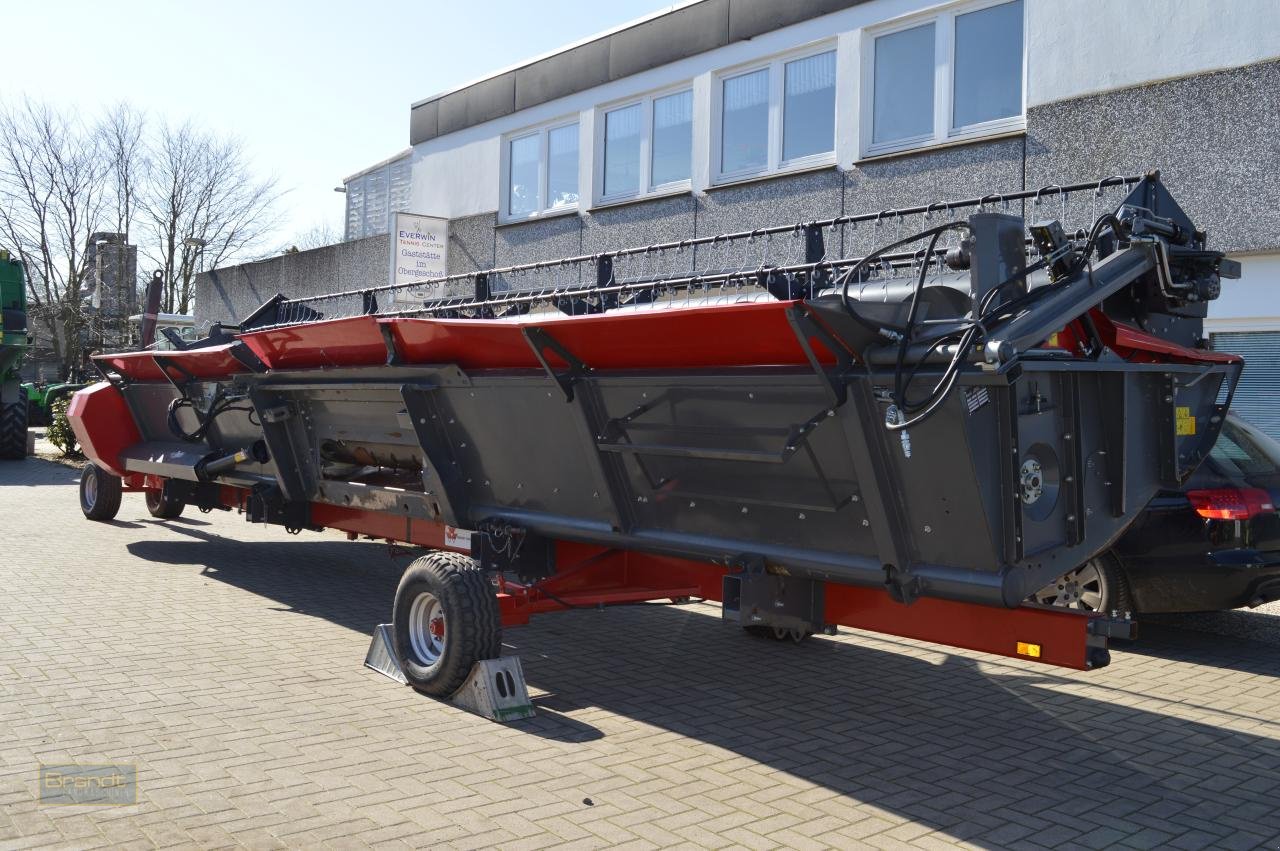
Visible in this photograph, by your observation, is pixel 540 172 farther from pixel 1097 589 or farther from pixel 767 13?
pixel 1097 589

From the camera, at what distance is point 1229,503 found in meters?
6.28

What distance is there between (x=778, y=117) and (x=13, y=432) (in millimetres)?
13886

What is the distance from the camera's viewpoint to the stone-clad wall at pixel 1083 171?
27.2 feet

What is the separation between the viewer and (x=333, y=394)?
668cm

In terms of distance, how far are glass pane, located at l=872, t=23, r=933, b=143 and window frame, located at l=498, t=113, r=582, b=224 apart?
13.2ft

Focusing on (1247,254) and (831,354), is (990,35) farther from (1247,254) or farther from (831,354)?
(831,354)

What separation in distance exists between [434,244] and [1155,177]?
1164cm

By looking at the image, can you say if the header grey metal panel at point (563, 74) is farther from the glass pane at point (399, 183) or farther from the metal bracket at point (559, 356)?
the metal bracket at point (559, 356)

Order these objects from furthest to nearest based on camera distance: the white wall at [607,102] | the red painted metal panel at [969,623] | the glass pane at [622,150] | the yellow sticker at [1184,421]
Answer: the glass pane at [622,150] → the white wall at [607,102] → the yellow sticker at [1184,421] → the red painted metal panel at [969,623]

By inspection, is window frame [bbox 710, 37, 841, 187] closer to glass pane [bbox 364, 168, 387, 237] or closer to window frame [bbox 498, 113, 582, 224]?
window frame [bbox 498, 113, 582, 224]

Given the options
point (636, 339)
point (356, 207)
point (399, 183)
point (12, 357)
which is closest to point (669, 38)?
point (399, 183)

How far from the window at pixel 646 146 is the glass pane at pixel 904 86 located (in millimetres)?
2295

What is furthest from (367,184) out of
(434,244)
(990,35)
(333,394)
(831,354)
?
(831,354)

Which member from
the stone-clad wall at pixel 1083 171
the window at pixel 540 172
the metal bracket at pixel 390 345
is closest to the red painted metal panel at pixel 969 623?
the metal bracket at pixel 390 345
